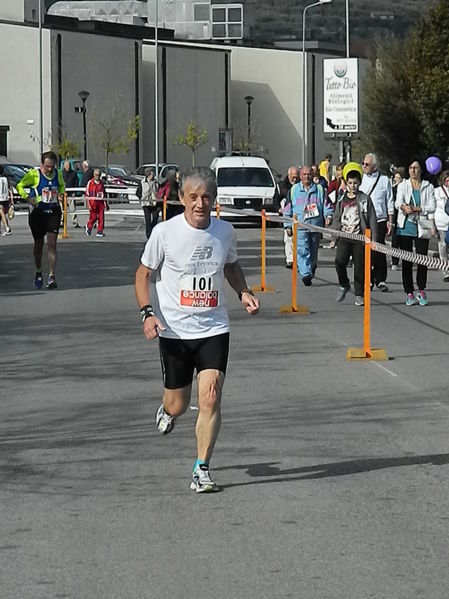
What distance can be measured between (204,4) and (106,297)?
10164 centimetres

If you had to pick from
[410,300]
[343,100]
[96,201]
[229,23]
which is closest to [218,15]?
[229,23]

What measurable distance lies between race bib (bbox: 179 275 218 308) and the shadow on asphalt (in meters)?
1.03

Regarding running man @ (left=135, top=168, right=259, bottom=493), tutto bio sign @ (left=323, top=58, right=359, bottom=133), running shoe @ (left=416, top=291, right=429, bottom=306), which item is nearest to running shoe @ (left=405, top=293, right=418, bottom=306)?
running shoe @ (left=416, top=291, right=429, bottom=306)

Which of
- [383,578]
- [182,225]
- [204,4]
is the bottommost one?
[383,578]

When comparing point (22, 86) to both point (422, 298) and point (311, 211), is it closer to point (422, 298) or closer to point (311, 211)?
point (311, 211)

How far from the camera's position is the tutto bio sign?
47594 mm

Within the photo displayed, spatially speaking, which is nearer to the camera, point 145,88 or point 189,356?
point 189,356

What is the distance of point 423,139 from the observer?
163 ft

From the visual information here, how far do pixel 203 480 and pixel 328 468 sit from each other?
1.03 meters

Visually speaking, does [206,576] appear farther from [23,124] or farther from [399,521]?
[23,124]

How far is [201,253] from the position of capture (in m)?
8.23

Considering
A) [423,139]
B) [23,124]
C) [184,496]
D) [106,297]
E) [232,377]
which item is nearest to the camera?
[184,496]

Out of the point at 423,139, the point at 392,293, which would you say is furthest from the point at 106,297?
the point at 423,139

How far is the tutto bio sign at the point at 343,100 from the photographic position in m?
47.6
